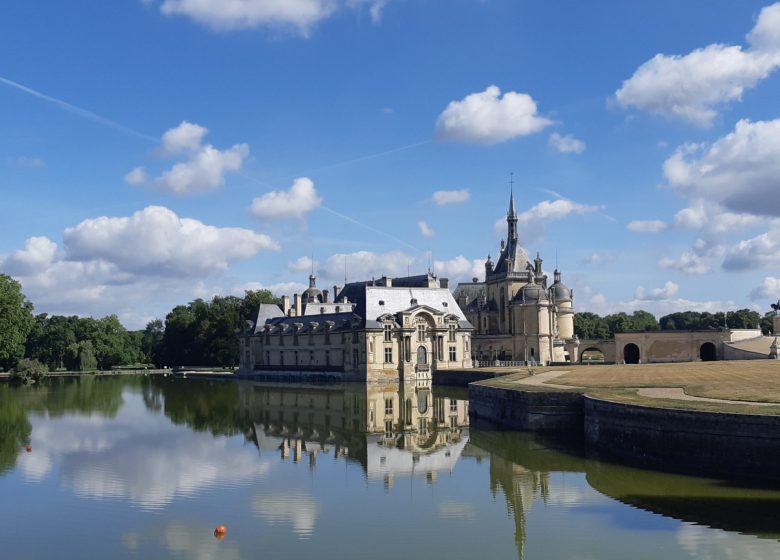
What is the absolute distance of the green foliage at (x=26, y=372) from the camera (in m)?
84.7

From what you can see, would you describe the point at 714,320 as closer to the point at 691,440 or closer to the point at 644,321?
the point at 644,321

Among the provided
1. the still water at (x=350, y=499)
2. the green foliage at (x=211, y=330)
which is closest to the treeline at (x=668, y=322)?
the green foliage at (x=211, y=330)

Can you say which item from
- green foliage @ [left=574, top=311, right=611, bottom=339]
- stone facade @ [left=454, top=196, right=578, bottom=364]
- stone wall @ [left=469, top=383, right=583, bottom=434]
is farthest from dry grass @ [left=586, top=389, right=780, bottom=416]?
green foliage @ [left=574, top=311, right=611, bottom=339]

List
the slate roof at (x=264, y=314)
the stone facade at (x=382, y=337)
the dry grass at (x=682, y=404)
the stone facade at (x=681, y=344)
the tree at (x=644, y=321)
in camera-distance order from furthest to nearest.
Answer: the tree at (x=644, y=321) < the slate roof at (x=264, y=314) < the stone facade at (x=382, y=337) < the stone facade at (x=681, y=344) < the dry grass at (x=682, y=404)

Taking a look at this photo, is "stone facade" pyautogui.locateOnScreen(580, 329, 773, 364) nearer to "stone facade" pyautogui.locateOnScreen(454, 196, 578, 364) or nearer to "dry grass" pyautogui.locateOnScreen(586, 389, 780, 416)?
"stone facade" pyautogui.locateOnScreen(454, 196, 578, 364)

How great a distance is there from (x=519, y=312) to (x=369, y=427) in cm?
4584

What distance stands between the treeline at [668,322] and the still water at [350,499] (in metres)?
81.9

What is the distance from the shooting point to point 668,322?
15450cm

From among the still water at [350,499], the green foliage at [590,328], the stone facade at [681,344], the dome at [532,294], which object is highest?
the dome at [532,294]

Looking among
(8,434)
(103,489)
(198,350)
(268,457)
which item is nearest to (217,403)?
(8,434)

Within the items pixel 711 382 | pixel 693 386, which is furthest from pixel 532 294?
pixel 693 386

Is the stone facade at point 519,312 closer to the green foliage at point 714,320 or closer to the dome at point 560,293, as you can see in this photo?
the dome at point 560,293

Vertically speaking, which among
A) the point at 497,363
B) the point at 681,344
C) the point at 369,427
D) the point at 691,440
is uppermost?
the point at 681,344

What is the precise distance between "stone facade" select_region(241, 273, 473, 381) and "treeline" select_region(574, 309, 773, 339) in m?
40.7
